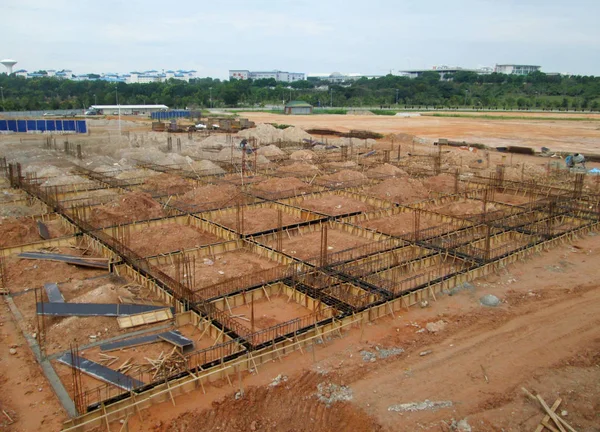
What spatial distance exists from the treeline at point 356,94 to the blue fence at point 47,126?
38.9 m

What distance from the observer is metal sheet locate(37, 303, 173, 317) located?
11070 millimetres

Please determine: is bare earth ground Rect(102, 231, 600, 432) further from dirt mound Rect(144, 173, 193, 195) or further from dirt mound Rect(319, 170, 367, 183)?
dirt mound Rect(144, 173, 193, 195)

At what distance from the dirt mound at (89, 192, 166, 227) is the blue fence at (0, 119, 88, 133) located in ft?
107

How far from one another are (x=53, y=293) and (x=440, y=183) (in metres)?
19.1

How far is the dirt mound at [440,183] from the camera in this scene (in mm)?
25000

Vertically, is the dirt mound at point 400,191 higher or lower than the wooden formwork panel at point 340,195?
higher

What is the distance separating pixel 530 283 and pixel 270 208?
1038 centimetres

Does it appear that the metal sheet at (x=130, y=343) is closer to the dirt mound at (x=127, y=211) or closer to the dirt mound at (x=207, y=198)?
Answer: the dirt mound at (x=127, y=211)

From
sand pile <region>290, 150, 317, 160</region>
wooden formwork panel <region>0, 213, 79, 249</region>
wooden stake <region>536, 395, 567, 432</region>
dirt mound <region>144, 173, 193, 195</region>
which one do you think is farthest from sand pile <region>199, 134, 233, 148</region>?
wooden stake <region>536, 395, 567, 432</region>

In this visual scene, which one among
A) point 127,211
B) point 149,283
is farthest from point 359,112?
point 149,283

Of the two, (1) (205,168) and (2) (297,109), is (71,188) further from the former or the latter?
(2) (297,109)

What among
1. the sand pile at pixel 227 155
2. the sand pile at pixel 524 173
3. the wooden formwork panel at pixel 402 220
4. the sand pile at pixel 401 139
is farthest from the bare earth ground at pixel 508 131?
the wooden formwork panel at pixel 402 220

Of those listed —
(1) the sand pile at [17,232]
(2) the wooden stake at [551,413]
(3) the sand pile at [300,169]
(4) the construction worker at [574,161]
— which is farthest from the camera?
(4) the construction worker at [574,161]

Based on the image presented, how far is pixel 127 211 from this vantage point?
18844 mm
